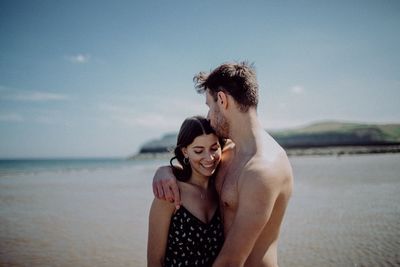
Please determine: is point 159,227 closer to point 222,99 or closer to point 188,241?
point 188,241

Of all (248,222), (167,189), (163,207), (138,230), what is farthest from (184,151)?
(138,230)

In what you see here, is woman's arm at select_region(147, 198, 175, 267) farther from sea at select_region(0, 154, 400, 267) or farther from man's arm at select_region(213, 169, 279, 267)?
sea at select_region(0, 154, 400, 267)

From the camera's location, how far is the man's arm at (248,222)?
2.49m

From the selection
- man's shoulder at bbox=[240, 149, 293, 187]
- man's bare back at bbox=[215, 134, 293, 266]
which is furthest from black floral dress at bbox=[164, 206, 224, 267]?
man's shoulder at bbox=[240, 149, 293, 187]

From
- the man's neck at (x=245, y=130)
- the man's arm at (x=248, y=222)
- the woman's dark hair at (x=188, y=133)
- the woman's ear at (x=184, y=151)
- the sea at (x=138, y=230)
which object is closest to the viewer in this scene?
the man's arm at (x=248, y=222)

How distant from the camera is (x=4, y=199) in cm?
1522

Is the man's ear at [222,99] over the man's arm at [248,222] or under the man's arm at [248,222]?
over

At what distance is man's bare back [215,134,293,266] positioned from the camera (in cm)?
258

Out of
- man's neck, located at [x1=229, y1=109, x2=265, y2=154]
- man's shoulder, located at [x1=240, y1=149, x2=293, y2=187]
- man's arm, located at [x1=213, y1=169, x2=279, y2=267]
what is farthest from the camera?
man's neck, located at [x1=229, y1=109, x2=265, y2=154]

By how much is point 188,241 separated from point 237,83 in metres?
1.50

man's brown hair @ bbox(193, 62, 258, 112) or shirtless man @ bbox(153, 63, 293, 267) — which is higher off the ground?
man's brown hair @ bbox(193, 62, 258, 112)

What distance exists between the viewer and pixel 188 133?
132 inches

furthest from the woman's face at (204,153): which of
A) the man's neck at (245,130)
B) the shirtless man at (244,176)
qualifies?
the man's neck at (245,130)

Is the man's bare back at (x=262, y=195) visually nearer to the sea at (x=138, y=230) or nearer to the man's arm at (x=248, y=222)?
the man's arm at (x=248, y=222)
